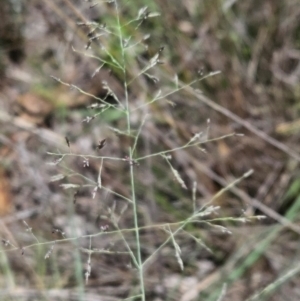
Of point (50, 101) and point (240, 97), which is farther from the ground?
point (240, 97)

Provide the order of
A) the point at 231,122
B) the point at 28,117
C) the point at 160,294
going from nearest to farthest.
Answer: the point at 160,294, the point at 231,122, the point at 28,117

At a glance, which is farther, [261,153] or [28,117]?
[28,117]

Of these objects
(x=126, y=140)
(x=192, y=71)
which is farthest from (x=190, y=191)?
(x=192, y=71)

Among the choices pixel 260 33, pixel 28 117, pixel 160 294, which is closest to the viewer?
pixel 160 294

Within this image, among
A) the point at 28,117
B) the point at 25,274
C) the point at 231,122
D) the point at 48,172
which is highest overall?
the point at 231,122

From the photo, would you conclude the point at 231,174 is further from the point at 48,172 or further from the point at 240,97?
the point at 48,172

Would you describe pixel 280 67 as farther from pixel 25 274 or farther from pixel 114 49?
pixel 25 274
